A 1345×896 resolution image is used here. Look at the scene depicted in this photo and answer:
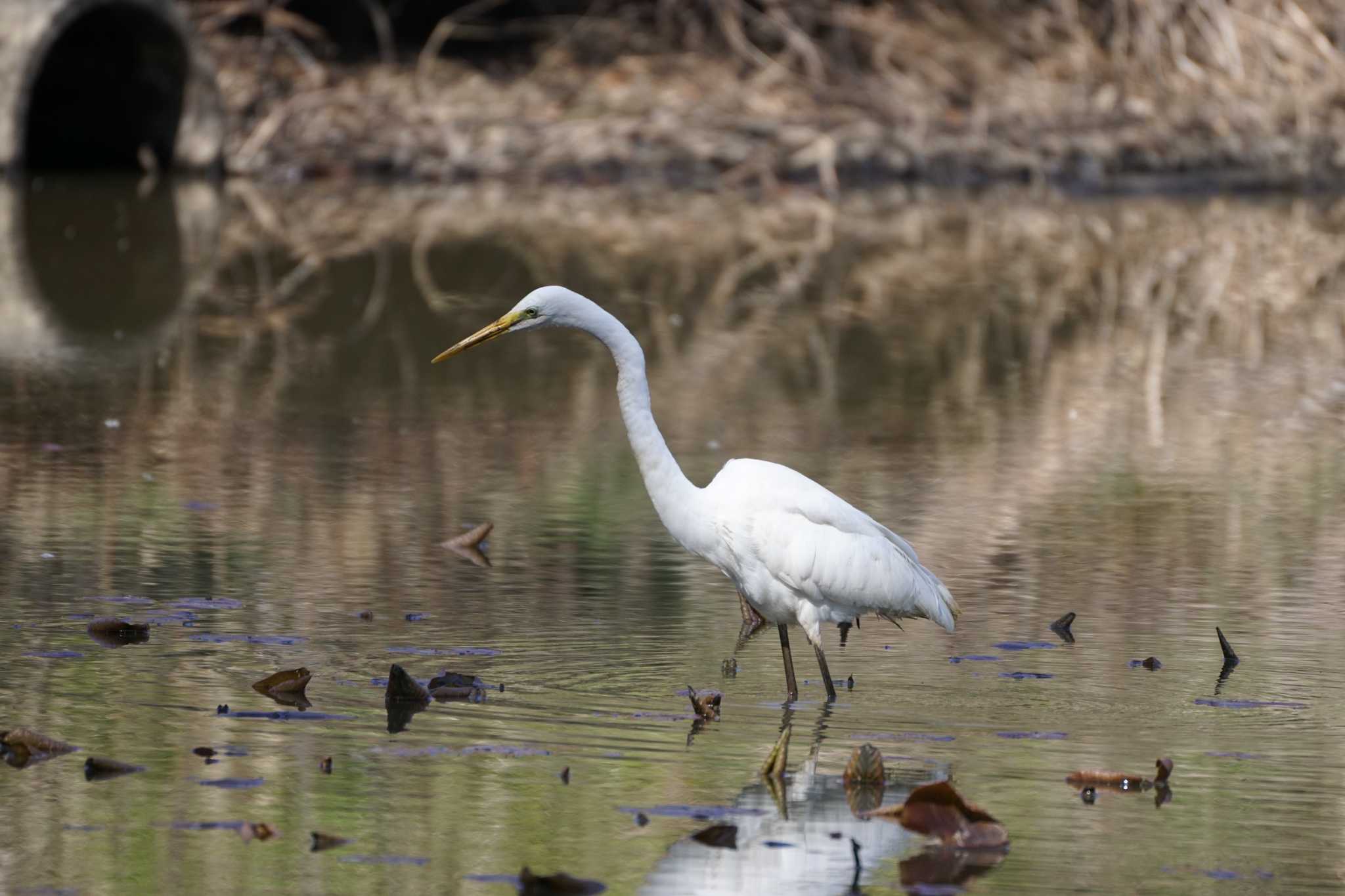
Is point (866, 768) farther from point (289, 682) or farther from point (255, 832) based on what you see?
point (289, 682)

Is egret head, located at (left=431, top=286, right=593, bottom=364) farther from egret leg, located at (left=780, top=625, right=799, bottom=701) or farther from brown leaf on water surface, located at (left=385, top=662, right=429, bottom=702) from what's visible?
egret leg, located at (left=780, top=625, right=799, bottom=701)

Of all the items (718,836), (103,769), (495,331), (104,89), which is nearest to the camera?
(718,836)

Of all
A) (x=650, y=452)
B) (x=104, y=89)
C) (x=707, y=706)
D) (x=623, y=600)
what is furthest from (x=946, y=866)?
(x=104, y=89)

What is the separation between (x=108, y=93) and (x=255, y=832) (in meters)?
21.1

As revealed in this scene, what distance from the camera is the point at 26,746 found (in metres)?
5.51

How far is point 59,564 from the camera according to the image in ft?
25.4

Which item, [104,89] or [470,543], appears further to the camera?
[104,89]

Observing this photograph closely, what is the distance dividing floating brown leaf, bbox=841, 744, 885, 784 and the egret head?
155cm

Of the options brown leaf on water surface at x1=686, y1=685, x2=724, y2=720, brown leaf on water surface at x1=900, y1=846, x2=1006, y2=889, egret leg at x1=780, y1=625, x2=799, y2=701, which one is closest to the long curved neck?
egret leg at x1=780, y1=625, x2=799, y2=701

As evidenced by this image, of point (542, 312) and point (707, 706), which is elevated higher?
point (542, 312)

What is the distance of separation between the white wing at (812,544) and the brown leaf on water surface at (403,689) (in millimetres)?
977

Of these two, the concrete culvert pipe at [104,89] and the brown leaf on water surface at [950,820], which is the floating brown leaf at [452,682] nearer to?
the brown leaf on water surface at [950,820]

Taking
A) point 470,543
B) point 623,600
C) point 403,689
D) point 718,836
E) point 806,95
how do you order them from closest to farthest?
1. point 718,836
2. point 403,689
3. point 623,600
4. point 470,543
5. point 806,95

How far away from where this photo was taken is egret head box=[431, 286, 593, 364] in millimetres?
6367
